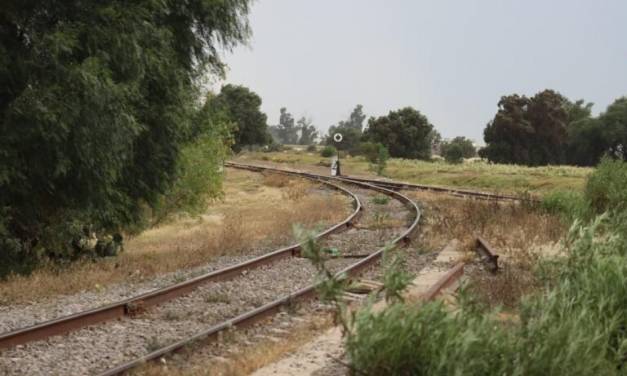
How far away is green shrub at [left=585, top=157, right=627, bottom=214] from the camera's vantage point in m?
16.1

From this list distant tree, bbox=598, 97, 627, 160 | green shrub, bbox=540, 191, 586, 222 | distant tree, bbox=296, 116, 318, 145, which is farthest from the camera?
distant tree, bbox=296, 116, 318, 145

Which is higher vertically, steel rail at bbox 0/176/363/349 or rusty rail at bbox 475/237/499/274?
rusty rail at bbox 475/237/499/274

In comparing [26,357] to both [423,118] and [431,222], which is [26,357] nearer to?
[431,222]

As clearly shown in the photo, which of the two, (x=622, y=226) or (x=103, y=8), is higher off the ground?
(x=103, y=8)

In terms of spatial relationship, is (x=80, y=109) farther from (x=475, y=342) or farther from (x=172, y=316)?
(x=475, y=342)

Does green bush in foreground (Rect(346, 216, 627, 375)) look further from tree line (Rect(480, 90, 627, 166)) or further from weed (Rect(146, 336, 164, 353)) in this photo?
tree line (Rect(480, 90, 627, 166))

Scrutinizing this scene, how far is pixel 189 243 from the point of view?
1590 centimetres

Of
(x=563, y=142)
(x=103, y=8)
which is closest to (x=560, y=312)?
(x=103, y=8)

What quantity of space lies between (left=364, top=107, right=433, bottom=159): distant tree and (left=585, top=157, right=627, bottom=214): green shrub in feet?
216

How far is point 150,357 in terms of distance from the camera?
6.54 meters

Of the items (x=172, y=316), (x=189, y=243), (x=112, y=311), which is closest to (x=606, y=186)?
(x=189, y=243)

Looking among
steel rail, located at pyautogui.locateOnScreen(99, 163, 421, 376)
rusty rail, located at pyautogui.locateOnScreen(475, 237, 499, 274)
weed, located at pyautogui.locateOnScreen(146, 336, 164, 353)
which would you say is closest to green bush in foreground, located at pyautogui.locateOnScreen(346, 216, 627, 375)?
steel rail, located at pyautogui.locateOnScreen(99, 163, 421, 376)

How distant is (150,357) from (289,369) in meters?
1.34

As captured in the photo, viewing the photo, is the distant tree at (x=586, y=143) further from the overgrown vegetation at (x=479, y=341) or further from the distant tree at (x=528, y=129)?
the overgrown vegetation at (x=479, y=341)
